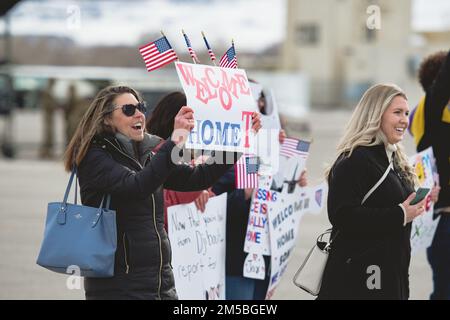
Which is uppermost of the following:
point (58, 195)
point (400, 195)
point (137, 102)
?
point (137, 102)

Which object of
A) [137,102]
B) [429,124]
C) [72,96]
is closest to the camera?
[137,102]

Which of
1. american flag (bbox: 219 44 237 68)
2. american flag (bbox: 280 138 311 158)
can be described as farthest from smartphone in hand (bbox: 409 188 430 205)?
american flag (bbox: 280 138 311 158)

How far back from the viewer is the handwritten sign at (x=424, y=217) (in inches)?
233

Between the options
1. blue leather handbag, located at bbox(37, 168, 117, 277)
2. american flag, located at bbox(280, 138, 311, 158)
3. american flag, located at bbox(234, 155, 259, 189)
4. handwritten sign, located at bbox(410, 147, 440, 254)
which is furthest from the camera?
american flag, located at bbox(280, 138, 311, 158)

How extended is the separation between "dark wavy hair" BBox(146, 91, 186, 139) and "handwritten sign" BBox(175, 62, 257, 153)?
28.9 inches

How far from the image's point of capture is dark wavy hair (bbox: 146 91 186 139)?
5.27 metres

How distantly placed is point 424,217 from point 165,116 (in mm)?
1844

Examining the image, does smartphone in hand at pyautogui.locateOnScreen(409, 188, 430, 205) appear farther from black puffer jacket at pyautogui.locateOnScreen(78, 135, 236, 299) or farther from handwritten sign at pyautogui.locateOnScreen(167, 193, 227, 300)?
handwritten sign at pyautogui.locateOnScreen(167, 193, 227, 300)

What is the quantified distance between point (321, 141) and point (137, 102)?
25.6 metres

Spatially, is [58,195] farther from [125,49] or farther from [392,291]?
[125,49]

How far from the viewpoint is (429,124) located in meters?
6.04

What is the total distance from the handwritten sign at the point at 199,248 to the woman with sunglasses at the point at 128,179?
41.5 inches

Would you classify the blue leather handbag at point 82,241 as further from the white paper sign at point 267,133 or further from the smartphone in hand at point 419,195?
the white paper sign at point 267,133

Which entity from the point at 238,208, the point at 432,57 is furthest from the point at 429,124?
the point at 238,208
